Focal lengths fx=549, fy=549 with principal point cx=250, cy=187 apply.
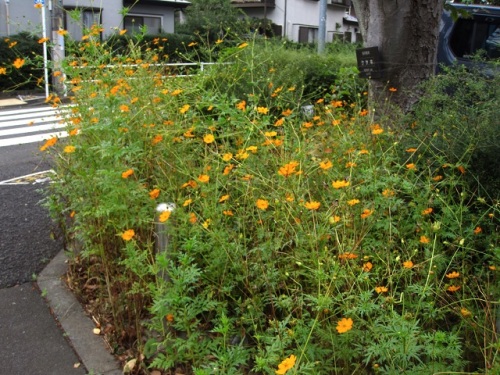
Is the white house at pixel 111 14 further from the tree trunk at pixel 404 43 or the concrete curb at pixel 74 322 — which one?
the concrete curb at pixel 74 322

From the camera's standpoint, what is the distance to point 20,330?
3.05 m

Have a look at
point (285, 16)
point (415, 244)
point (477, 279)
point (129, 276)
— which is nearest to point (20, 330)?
A: point (129, 276)

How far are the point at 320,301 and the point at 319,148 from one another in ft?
5.22

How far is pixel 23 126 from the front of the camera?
11.1m

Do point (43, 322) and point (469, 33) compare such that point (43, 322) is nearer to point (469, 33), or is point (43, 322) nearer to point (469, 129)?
point (469, 129)

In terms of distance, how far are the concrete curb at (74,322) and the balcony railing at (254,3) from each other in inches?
995

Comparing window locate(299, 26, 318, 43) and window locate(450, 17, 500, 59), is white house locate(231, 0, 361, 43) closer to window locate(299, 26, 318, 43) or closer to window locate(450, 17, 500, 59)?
window locate(299, 26, 318, 43)

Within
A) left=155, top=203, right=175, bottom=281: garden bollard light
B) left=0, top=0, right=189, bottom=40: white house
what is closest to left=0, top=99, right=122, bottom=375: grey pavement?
Answer: left=155, top=203, right=175, bottom=281: garden bollard light

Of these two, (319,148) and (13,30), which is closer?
(319,148)

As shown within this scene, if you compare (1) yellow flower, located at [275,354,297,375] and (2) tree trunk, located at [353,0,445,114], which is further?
(2) tree trunk, located at [353,0,445,114]

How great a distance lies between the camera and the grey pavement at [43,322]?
274 centimetres

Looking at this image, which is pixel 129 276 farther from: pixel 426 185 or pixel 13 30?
pixel 13 30

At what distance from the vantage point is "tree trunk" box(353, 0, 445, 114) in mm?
4531

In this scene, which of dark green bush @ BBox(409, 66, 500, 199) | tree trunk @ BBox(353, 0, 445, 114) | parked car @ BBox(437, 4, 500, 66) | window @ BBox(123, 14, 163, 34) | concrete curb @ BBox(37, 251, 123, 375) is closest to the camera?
concrete curb @ BBox(37, 251, 123, 375)
